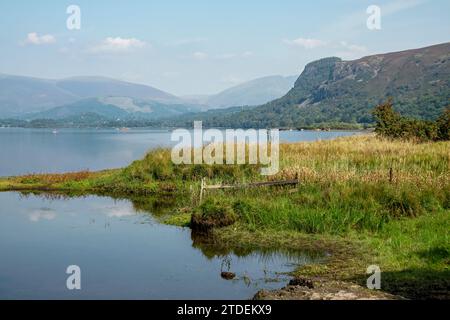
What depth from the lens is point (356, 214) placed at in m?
19.6

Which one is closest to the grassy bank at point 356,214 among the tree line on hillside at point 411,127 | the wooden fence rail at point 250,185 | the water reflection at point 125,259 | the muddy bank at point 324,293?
the wooden fence rail at point 250,185

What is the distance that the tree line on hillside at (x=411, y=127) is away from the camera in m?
43.5

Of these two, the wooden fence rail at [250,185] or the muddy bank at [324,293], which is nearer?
the muddy bank at [324,293]

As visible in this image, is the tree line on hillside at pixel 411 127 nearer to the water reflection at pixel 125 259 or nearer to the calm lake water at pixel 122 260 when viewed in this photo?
the calm lake water at pixel 122 260

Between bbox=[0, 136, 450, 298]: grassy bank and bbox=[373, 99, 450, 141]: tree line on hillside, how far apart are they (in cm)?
1243

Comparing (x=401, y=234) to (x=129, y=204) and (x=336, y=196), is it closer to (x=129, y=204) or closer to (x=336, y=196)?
(x=336, y=196)

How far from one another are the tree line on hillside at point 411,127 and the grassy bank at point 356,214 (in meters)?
12.4

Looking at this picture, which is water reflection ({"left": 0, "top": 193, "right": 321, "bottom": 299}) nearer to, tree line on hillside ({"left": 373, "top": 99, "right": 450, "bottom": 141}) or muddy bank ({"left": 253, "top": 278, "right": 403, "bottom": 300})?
muddy bank ({"left": 253, "top": 278, "right": 403, "bottom": 300})

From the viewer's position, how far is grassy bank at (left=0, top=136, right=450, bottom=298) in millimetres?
14445

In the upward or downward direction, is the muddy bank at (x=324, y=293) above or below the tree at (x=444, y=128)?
below

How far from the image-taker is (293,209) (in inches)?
811

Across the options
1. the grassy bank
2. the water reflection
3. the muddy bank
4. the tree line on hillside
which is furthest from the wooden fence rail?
the tree line on hillside

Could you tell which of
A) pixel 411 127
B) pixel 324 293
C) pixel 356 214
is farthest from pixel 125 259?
pixel 411 127

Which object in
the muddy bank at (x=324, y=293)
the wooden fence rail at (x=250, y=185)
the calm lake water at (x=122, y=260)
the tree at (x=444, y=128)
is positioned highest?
the tree at (x=444, y=128)
